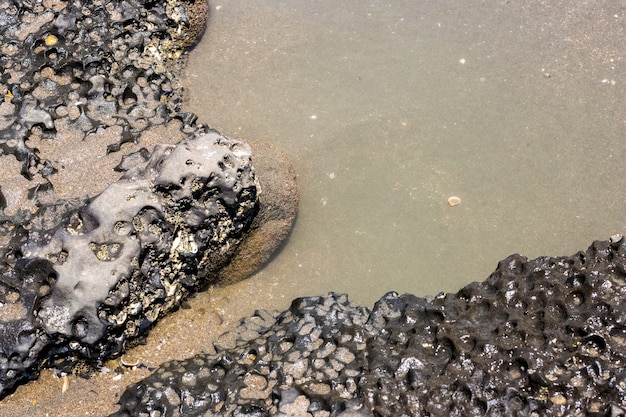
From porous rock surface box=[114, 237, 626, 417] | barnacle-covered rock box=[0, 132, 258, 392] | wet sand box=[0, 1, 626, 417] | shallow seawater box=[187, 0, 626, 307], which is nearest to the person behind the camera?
porous rock surface box=[114, 237, 626, 417]

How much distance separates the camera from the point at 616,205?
388 cm

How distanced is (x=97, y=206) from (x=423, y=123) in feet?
6.87

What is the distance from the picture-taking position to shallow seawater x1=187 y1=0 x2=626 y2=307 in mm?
3727

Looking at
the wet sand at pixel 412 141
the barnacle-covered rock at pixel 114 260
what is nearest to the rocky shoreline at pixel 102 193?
the barnacle-covered rock at pixel 114 260

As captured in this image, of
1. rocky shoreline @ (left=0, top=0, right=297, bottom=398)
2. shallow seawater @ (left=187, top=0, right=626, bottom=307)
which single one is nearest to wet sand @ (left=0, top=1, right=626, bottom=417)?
shallow seawater @ (left=187, top=0, right=626, bottom=307)

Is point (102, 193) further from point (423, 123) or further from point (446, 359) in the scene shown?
point (423, 123)

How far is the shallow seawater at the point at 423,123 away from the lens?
3727mm

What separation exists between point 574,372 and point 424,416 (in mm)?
598

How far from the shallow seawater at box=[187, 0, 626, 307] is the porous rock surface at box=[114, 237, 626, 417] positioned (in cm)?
64

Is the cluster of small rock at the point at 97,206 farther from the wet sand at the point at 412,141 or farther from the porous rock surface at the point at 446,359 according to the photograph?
the porous rock surface at the point at 446,359

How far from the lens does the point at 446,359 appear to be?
8.98 feet

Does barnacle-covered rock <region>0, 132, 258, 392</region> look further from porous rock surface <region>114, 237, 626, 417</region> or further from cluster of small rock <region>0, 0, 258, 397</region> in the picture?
porous rock surface <region>114, 237, 626, 417</region>

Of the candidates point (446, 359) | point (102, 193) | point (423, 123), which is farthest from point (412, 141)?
point (102, 193)

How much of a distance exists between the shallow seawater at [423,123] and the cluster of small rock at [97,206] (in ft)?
1.80
